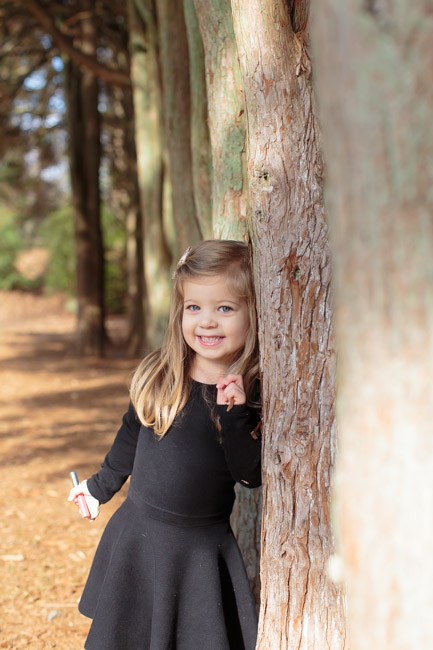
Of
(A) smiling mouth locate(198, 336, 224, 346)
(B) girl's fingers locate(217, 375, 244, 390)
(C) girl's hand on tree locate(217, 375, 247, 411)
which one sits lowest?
(C) girl's hand on tree locate(217, 375, 247, 411)

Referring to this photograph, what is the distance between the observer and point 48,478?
216 inches

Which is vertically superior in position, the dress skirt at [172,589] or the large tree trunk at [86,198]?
the large tree trunk at [86,198]

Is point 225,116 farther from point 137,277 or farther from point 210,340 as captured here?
point 137,277

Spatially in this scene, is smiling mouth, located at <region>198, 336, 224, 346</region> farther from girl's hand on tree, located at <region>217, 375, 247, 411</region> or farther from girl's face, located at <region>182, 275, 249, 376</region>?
girl's hand on tree, located at <region>217, 375, 247, 411</region>

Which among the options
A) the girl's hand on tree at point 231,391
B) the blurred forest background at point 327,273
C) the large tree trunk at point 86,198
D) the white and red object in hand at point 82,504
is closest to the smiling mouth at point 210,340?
the girl's hand on tree at point 231,391

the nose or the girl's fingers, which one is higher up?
the nose

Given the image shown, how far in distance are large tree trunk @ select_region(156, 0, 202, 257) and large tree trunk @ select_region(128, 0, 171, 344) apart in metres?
1.58

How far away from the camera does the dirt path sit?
3.39m

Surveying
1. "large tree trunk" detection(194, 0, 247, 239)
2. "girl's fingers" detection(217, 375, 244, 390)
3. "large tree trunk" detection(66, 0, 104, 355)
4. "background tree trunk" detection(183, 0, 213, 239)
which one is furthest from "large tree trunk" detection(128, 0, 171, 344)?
"girl's fingers" detection(217, 375, 244, 390)

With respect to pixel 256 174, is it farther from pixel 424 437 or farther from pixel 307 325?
pixel 424 437

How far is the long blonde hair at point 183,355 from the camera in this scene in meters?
2.30

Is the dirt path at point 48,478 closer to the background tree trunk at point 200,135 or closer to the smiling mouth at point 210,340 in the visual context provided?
the smiling mouth at point 210,340

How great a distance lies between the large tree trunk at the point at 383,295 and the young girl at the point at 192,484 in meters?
1.05

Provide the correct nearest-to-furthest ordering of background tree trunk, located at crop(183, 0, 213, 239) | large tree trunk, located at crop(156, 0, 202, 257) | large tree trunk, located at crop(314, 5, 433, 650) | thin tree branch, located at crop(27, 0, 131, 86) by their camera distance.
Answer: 1. large tree trunk, located at crop(314, 5, 433, 650)
2. background tree trunk, located at crop(183, 0, 213, 239)
3. large tree trunk, located at crop(156, 0, 202, 257)
4. thin tree branch, located at crop(27, 0, 131, 86)
